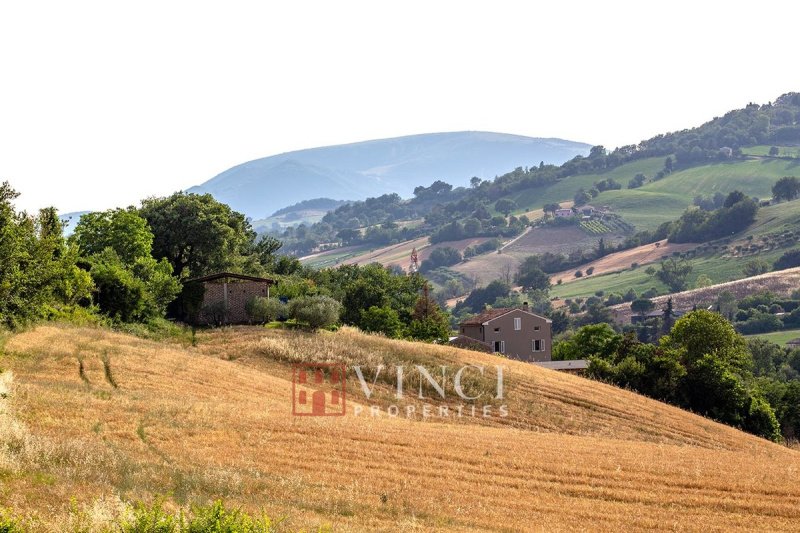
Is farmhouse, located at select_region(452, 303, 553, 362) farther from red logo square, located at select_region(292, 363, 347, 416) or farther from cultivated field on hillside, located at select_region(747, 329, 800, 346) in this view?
cultivated field on hillside, located at select_region(747, 329, 800, 346)

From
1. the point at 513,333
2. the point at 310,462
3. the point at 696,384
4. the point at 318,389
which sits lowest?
the point at 696,384

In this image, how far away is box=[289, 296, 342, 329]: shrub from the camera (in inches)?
2099

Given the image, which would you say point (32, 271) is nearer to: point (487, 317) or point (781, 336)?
point (487, 317)

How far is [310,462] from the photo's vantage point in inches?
766

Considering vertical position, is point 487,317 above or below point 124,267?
below

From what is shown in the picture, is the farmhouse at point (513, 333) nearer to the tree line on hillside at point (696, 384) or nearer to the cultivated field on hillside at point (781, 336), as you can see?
the tree line on hillside at point (696, 384)

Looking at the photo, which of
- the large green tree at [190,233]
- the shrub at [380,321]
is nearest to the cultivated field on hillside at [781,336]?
the shrub at [380,321]

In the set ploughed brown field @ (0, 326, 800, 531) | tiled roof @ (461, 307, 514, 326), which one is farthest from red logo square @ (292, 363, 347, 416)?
tiled roof @ (461, 307, 514, 326)

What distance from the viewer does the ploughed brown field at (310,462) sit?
47.6 ft

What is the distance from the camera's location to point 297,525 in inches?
504

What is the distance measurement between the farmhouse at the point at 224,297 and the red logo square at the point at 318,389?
15156 millimetres

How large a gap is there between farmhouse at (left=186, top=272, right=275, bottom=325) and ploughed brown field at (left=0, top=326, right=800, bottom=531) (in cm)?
1885

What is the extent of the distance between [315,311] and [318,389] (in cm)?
1588

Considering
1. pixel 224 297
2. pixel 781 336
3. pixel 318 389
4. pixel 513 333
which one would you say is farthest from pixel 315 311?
pixel 781 336
